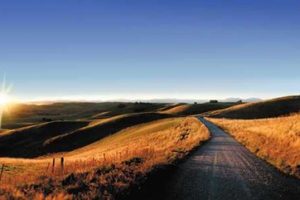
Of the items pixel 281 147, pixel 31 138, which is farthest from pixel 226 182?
pixel 31 138

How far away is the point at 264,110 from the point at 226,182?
95.1m

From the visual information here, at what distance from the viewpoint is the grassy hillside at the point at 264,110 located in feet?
334

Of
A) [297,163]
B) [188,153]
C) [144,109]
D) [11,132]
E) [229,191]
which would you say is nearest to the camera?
[229,191]

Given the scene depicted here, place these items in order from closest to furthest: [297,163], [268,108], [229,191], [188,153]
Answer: [229,191] < [297,163] < [188,153] < [268,108]

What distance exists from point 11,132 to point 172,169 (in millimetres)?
79158

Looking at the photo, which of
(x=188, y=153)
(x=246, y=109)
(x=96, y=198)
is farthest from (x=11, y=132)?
(x=96, y=198)

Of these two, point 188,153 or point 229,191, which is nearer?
point 229,191

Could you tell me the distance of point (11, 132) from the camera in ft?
305

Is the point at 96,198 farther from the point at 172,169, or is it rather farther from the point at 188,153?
the point at 188,153

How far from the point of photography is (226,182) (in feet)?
56.4

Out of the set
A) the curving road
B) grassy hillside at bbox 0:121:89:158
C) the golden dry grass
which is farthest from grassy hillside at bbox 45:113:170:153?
the curving road

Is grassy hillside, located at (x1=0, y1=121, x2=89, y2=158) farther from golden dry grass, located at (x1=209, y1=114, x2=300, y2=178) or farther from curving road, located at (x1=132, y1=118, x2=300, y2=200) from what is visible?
curving road, located at (x1=132, y1=118, x2=300, y2=200)

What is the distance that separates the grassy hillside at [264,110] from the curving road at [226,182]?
78.1 meters

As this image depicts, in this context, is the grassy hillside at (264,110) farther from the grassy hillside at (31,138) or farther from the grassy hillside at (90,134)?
the grassy hillside at (31,138)
